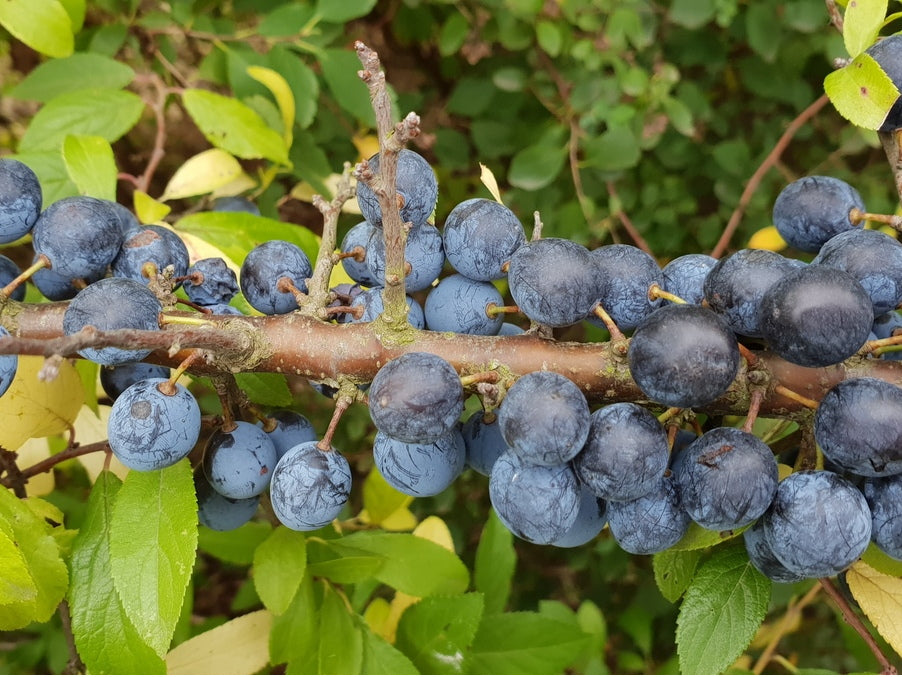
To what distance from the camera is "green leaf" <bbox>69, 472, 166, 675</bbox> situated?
4.60 feet

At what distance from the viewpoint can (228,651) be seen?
1.79 metres

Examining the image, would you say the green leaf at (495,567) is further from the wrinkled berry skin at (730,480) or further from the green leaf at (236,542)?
the wrinkled berry skin at (730,480)

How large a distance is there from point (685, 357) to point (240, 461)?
2.50 feet

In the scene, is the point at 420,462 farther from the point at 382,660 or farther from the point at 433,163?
the point at 433,163

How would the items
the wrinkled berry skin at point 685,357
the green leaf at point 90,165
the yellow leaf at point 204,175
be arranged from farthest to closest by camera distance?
1. the yellow leaf at point 204,175
2. the green leaf at point 90,165
3. the wrinkled berry skin at point 685,357

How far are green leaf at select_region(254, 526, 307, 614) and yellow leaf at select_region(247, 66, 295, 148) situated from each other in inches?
44.8

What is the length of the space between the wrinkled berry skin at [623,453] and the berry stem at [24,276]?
0.92 meters

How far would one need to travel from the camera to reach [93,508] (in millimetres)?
1483

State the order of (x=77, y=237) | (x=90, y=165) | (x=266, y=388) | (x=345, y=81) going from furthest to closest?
(x=345, y=81)
(x=90, y=165)
(x=266, y=388)
(x=77, y=237)

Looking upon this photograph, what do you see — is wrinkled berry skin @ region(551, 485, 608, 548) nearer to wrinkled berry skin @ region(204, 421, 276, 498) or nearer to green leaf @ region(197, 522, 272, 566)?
wrinkled berry skin @ region(204, 421, 276, 498)

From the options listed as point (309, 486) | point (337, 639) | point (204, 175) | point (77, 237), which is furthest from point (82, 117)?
point (337, 639)

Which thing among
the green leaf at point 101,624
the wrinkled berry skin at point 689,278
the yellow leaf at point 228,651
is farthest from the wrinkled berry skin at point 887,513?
the yellow leaf at point 228,651

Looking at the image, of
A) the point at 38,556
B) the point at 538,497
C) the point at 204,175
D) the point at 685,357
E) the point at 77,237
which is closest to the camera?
the point at 685,357

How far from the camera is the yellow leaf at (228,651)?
1753 millimetres
